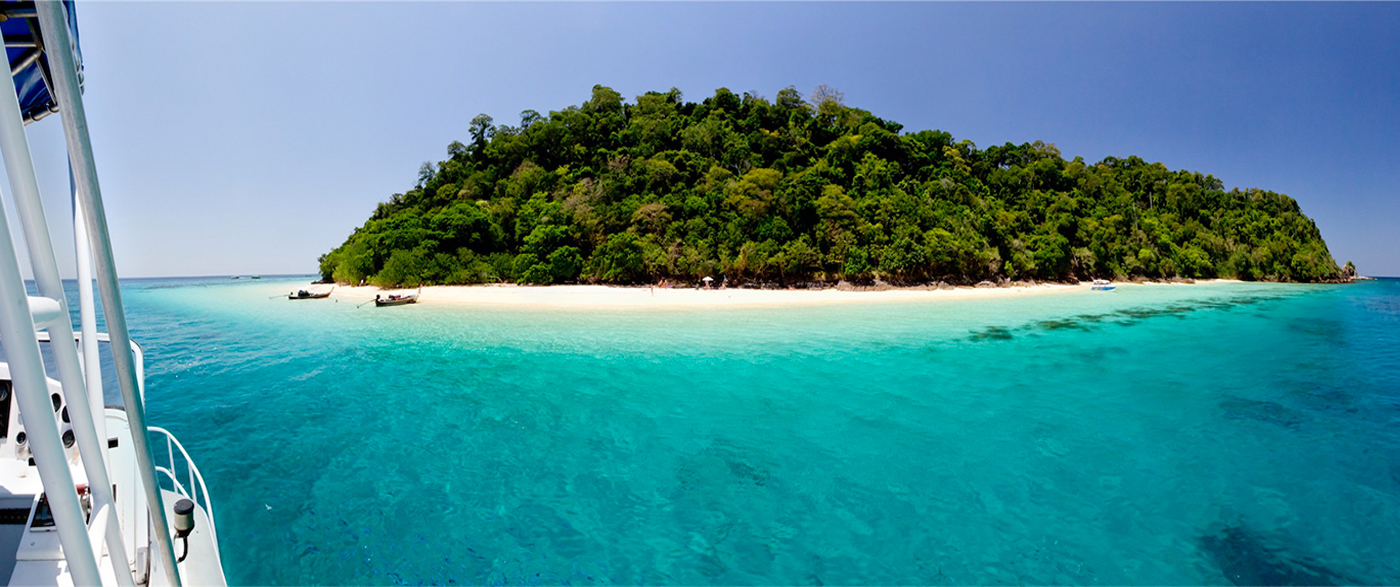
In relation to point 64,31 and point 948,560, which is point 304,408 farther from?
point 948,560

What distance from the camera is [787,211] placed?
36.8 meters

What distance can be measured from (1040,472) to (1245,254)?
256 ft

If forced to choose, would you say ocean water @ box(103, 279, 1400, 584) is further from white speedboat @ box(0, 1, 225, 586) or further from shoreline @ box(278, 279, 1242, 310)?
shoreline @ box(278, 279, 1242, 310)

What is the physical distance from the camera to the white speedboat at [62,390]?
1.25 meters

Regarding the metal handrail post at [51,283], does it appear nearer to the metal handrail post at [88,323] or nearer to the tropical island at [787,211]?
the metal handrail post at [88,323]

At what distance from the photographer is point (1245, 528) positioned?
4637 millimetres

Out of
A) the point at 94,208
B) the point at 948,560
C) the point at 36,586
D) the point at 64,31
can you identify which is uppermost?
the point at 64,31

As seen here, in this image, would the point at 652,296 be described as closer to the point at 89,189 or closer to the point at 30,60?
the point at 30,60

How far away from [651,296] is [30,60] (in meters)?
27.0

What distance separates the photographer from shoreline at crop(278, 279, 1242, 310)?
2689 cm

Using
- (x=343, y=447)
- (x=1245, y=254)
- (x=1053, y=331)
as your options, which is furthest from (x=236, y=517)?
(x=1245, y=254)

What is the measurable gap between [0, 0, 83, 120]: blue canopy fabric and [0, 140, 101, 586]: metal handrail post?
5.60 ft

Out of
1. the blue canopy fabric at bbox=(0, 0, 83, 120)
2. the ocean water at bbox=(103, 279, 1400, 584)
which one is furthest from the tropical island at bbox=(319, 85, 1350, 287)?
the blue canopy fabric at bbox=(0, 0, 83, 120)

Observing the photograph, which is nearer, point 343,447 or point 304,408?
point 343,447
